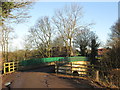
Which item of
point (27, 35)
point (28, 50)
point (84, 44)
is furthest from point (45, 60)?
point (84, 44)

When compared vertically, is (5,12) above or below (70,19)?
below

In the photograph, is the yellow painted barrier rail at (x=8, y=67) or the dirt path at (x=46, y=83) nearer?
the dirt path at (x=46, y=83)

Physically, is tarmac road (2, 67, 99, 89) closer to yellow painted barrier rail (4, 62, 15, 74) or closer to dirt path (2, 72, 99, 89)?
dirt path (2, 72, 99, 89)

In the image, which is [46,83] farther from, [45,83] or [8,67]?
[8,67]

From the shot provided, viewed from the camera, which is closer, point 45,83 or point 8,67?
point 45,83

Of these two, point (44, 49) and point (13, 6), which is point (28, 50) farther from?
point (13, 6)

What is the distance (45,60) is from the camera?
28.2m

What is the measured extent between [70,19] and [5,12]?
2503 cm

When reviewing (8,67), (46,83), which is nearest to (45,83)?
(46,83)

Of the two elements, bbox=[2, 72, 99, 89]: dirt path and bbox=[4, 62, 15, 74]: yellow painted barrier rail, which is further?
bbox=[4, 62, 15, 74]: yellow painted barrier rail

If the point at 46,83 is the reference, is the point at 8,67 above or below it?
above

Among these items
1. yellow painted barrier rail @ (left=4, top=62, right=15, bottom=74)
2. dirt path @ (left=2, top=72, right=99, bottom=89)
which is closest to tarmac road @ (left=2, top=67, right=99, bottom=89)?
dirt path @ (left=2, top=72, right=99, bottom=89)

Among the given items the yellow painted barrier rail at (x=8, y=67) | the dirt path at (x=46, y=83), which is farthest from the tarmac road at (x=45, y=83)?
the yellow painted barrier rail at (x=8, y=67)

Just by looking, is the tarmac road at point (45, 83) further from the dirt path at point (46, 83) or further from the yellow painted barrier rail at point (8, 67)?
the yellow painted barrier rail at point (8, 67)
